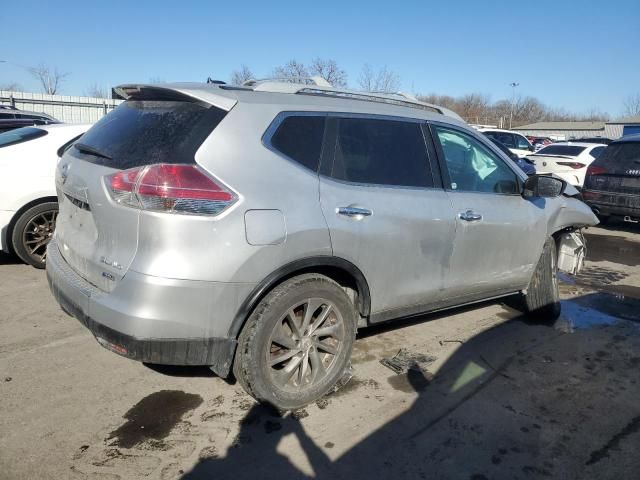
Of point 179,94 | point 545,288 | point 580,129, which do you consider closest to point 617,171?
point 545,288

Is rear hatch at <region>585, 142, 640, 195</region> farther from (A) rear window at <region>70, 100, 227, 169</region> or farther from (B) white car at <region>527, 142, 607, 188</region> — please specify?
(A) rear window at <region>70, 100, 227, 169</region>

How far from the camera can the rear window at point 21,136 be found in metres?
5.27

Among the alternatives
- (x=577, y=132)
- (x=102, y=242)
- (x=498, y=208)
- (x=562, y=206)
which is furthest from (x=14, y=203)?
(x=577, y=132)

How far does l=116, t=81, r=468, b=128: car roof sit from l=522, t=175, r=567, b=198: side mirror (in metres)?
0.90

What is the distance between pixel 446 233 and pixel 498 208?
67 centimetres

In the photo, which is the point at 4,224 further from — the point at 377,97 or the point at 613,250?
the point at 613,250

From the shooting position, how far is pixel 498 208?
3973 mm

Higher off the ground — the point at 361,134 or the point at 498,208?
the point at 361,134

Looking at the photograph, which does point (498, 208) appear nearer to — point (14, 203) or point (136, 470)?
point (136, 470)

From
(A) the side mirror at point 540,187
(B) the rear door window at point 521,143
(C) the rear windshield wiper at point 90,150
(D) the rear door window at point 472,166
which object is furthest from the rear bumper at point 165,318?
(B) the rear door window at point 521,143

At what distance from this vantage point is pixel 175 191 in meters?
2.51

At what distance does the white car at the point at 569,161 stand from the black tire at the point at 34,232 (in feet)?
38.0

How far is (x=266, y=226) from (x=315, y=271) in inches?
21.4

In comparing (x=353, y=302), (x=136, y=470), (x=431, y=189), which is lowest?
(x=136, y=470)
